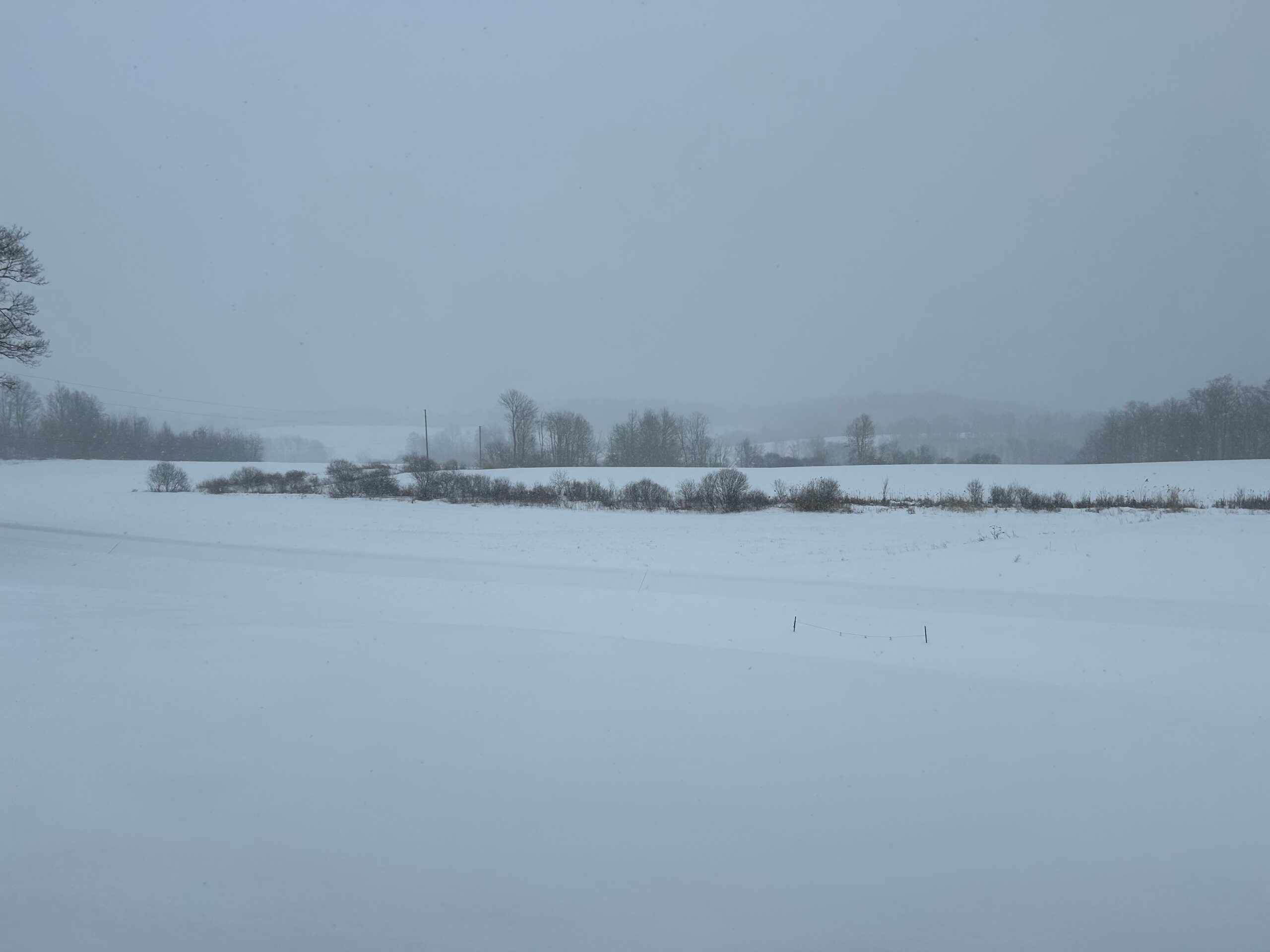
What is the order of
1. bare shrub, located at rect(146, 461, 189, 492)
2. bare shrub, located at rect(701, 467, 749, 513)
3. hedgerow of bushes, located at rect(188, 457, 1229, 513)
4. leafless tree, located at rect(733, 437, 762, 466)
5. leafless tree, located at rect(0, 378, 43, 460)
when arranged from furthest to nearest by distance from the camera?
leafless tree, located at rect(733, 437, 762, 466) → leafless tree, located at rect(0, 378, 43, 460) → bare shrub, located at rect(146, 461, 189, 492) → bare shrub, located at rect(701, 467, 749, 513) → hedgerow of bushes, located at rect(188, 457, 1229, 513)

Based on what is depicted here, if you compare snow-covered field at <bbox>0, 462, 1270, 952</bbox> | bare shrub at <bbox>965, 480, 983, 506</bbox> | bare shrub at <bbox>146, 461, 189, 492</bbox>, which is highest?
bare shrub at <bbox>146, 461, 189, 492</bbox>

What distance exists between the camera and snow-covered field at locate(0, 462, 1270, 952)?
3.25 meters

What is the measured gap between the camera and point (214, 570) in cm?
1134

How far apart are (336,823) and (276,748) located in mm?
1096

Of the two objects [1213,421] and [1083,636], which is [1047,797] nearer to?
[1083,636]

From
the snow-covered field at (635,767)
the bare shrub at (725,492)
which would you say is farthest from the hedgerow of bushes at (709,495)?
the snow-covered field at (635,767)

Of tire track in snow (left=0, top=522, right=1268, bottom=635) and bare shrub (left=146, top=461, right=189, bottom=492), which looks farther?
bare shrub (left=146, top=461, right=189, bottom=492)

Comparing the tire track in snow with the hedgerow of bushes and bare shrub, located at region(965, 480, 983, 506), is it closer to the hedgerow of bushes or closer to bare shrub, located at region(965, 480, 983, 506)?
the hedgerow of bushes

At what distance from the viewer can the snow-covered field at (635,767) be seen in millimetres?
3252

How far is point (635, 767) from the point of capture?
4.62 m

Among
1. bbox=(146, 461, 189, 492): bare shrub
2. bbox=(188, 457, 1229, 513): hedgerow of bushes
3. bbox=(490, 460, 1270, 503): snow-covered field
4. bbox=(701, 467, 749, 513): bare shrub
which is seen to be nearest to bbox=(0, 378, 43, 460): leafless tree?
bbox=(146, 461, 189, 492): bare shrub

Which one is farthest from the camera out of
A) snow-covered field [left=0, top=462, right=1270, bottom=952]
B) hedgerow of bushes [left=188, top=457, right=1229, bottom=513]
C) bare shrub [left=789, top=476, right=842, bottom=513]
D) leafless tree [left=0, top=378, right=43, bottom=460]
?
leafless tree [left=0, top=378, right=43, bottom=460]

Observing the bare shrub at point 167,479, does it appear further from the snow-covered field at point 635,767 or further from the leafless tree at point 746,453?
the leafless tree at point 746,453

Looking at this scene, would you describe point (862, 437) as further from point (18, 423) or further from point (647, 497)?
point (18, 423)
